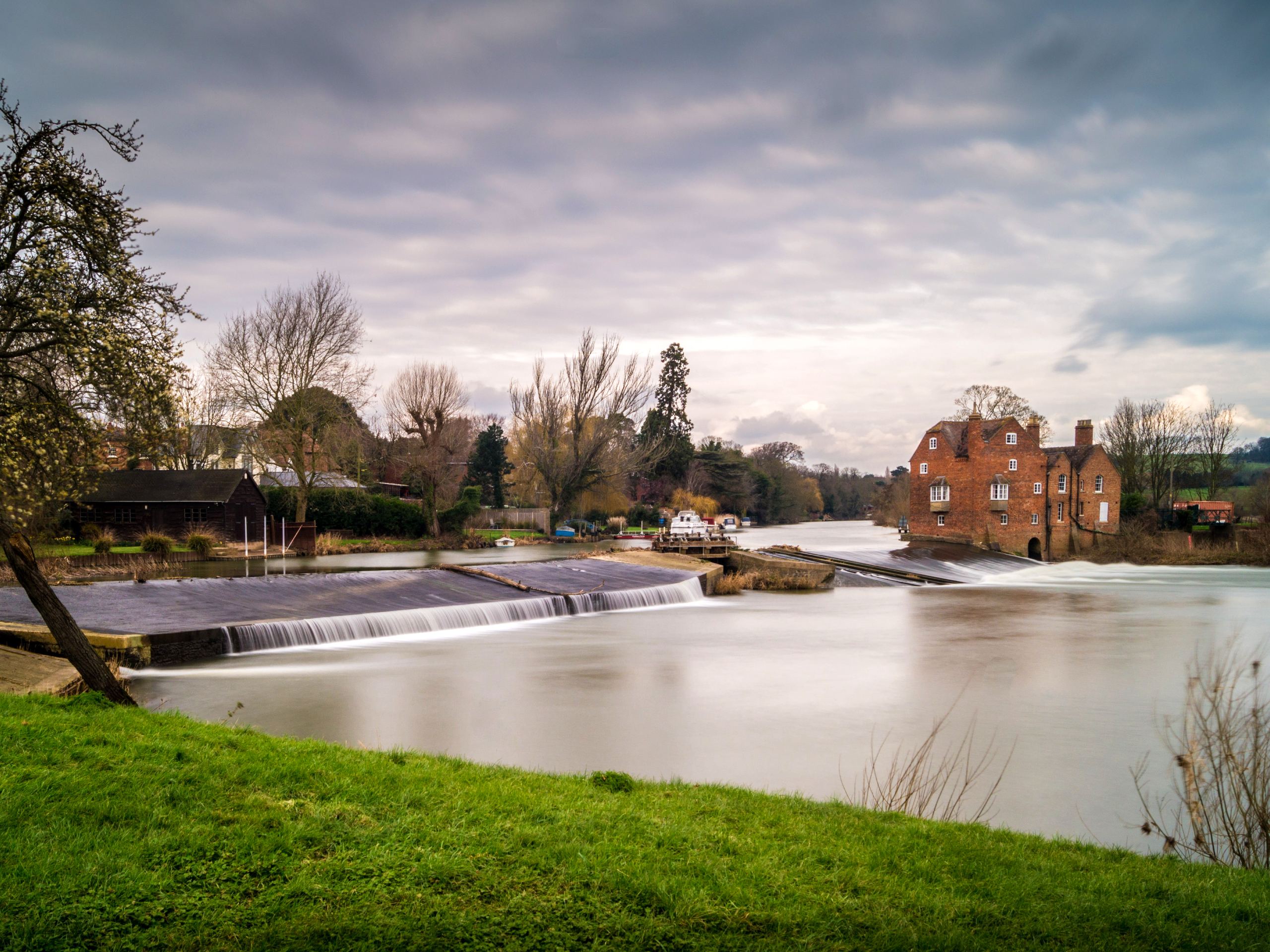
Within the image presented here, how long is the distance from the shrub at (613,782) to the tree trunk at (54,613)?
16.0 feet

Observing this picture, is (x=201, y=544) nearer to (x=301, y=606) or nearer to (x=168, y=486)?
(x=168, y=486)

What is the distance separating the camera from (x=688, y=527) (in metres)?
43.8

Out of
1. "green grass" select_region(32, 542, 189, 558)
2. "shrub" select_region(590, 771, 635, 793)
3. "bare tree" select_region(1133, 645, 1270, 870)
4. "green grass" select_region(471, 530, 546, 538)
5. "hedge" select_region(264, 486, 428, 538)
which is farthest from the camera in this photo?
"green grass" select_region(471, 530, 546, 538)

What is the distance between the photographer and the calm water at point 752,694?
1019 centimetres

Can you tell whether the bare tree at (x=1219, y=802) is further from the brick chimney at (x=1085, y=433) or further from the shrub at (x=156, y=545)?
the brick chimney at (x=1085, y=433)

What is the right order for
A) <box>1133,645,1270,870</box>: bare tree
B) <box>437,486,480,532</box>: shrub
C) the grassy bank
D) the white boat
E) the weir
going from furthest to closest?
<box>437,486,480,532</box>: shrub, the white boat, the weir, <box>1133,645,1270,870</box>: bare tree, the grassy bank

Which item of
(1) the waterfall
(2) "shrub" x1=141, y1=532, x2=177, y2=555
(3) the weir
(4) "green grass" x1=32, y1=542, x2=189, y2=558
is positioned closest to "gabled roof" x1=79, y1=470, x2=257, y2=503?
(4) "green grass" x1=32, y1=542, x2=189, y2=558

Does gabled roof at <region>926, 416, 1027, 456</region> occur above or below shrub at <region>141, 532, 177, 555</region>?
above

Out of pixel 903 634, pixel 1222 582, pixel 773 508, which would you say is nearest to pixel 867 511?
pixel 773 508

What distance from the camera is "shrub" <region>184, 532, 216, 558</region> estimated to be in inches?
1265

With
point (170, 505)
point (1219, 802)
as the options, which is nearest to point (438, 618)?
point (1219, 802)

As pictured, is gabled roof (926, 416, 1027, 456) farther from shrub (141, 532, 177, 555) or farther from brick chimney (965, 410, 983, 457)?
shrub (141, 532, 177, 555)

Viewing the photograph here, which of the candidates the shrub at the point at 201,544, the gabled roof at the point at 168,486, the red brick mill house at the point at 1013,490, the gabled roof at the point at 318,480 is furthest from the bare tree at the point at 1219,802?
the red brick mill house at the point at 1013,490

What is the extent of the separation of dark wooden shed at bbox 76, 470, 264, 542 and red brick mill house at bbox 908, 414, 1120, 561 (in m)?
41.9
